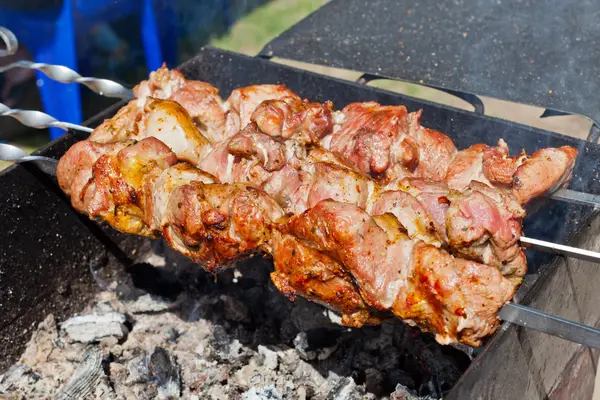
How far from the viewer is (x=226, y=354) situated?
336cm

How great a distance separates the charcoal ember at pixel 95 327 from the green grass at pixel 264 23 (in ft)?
15.9

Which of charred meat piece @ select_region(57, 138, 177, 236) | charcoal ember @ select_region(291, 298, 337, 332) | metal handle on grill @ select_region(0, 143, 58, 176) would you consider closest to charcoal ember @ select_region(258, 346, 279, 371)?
charcoal ember @ select_region(291, 298, 337, 332)

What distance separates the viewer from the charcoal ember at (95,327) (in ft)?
11.6

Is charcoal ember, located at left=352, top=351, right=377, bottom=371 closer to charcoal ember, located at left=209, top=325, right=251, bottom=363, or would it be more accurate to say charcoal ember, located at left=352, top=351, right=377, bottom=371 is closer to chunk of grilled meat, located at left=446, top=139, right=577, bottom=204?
charcoal ember, located at left=209, top=325, right=251, bottom=363

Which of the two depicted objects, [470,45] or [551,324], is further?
[470,45]

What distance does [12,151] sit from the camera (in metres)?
3.27

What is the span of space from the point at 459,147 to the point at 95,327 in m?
2.09

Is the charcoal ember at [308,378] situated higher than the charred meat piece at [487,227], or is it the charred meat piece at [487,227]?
the charred meat piece at [487,227]

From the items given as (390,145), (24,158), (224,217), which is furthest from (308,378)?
(24,158)

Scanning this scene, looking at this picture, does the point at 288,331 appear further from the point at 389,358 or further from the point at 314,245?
the point at 314,245

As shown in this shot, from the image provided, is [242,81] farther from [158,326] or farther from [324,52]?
[158,326]

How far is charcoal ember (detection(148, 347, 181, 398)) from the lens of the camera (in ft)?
10.6

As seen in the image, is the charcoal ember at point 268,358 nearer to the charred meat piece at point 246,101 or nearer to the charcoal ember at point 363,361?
the charcoal ember at point 363,361

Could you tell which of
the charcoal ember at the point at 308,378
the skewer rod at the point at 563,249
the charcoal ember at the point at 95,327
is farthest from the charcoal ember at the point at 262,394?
the skewer rod at the point at 563,249
